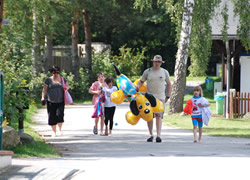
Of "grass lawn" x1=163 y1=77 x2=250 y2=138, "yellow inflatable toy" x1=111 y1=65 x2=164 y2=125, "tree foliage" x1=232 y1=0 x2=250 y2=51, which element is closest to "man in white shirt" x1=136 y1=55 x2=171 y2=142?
"yellow inflatable toy" x1=111 y1=65 x2=164 y2=125

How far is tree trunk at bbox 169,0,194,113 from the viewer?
79.9 feet

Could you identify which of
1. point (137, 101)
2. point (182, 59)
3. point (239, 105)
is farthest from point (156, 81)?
point (239, 105)

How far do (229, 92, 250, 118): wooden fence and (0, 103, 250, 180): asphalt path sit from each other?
22.4 feet

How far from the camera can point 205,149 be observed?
13445 mm

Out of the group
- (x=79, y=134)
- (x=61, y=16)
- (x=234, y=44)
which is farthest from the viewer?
(x=61, y=16)

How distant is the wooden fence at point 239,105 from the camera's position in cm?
2467

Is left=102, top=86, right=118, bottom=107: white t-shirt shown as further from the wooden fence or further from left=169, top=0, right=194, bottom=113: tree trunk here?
the wooden fence

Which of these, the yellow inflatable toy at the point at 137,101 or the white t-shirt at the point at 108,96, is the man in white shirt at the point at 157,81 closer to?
the yellow inflatable toy at the point at 137,101

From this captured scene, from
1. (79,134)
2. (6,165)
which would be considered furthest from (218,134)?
(6,165)

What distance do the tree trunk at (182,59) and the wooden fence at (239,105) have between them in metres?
2.04

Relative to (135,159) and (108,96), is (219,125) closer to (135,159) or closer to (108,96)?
(108,96)

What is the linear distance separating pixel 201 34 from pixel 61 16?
48.4ft

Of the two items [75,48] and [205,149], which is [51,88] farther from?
[75,48]

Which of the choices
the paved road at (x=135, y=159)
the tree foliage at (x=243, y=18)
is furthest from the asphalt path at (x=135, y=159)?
the tree foliage at (x=243, y=18)
